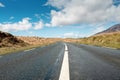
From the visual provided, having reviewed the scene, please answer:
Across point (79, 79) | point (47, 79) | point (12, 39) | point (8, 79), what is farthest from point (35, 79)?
point (12, 39)

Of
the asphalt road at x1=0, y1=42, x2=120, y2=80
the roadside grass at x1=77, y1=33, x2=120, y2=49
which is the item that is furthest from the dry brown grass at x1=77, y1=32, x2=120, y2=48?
the asphalt road at x1=0, y1=42, x2=120, y2=80

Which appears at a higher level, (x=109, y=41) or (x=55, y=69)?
(x=55, y=69)

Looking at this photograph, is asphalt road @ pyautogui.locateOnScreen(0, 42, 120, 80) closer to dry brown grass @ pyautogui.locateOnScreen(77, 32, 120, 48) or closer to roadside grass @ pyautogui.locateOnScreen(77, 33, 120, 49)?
roadside grass @ pyautogui.locateOnScreen(77, 33, 120, 49)

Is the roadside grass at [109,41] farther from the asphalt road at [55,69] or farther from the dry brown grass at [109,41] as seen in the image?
the asphalt road at [55,69]

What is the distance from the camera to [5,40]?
53562 mm

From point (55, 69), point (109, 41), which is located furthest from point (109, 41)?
point (55, 69)

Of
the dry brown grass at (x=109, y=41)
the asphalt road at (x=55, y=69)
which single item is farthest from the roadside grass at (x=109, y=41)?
the asphalt road at (x=55, y=69)

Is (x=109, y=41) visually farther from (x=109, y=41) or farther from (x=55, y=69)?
(x=55, y=69)

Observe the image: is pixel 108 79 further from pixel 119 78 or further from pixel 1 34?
pixel 1 34

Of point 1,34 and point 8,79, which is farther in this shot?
point 1,34

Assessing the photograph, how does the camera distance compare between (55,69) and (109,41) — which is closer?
(55,69)

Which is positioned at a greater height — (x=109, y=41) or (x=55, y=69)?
(x=55, y=69)

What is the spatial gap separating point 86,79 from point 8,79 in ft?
6.65

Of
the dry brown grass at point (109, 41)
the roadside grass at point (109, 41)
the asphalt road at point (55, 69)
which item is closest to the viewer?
the asphalt road at point (55, 69)
